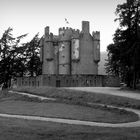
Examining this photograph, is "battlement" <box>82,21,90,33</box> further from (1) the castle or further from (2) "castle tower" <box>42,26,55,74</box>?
(2) "castle tower" <box>42,26,55,74</box>

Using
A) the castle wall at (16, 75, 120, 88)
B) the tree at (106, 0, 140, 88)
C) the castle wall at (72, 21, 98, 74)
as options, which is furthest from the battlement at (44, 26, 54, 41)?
the tree at (106, 0, 140, 88)

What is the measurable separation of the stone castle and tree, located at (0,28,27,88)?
8.36 metres

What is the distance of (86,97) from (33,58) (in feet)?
143

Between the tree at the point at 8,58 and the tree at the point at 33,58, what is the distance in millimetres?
2207

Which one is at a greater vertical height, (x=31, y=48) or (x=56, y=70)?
(x=31, y=48)

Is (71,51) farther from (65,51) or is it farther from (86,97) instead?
(86,97)

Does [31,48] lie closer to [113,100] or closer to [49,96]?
[49,96]

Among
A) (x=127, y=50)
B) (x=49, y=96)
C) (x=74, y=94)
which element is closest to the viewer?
(x=74, y=94)

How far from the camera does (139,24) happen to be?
48.1 metres

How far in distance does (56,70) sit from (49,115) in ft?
146

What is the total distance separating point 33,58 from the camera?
77875 mm

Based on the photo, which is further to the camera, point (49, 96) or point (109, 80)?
point (109, 80)

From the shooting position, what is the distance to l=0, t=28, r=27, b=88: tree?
72.9 m

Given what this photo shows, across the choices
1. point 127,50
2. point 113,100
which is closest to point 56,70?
point 127,50
